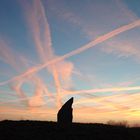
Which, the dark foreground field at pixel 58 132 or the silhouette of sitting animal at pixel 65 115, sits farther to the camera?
the silhouette of sitting animal at pixel 65 115

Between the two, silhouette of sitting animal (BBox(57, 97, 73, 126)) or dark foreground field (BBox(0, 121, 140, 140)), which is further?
silhouette of sitting animal (BBox(57, 97, 73, 126))

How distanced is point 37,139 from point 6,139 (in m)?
2.65

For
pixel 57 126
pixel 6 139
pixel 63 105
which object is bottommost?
pixel 6 139

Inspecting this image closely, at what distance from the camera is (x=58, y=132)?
1092 inches

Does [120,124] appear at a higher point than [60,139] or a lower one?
higher

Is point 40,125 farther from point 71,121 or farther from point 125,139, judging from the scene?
point 125,139

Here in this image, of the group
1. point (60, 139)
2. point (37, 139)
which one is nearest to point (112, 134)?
point (60, 139)

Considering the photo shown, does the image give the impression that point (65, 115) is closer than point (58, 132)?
No

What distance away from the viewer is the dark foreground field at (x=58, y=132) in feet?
86.8

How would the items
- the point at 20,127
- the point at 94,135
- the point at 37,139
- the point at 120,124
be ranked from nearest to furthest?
the point at 37,139, the point at 94,135, the point at 20,127, the point at 120,124

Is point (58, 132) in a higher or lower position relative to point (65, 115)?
lower

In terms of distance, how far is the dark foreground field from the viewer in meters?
26.5

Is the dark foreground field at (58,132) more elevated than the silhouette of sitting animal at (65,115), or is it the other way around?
the silhouette of sitting animal at (65,115)

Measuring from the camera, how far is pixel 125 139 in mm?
27328
